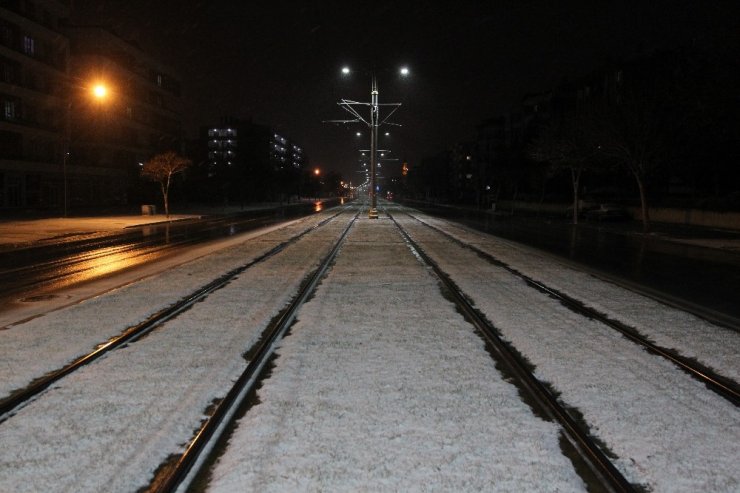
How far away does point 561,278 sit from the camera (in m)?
14.5

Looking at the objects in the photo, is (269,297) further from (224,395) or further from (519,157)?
(519,157)

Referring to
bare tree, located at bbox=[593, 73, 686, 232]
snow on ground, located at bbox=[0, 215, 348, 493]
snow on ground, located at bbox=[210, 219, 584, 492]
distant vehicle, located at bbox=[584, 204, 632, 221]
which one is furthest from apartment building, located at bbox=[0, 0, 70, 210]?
snow on ground, located at bbox=[210, 219, 584, 492]

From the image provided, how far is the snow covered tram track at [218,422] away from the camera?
4102 mm

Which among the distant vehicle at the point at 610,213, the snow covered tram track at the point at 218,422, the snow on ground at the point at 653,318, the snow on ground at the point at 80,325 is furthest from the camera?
the distant vehicle at the point at 610,213

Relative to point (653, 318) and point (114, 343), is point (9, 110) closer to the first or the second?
point (114, 343)

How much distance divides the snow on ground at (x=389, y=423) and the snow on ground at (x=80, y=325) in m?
2.50

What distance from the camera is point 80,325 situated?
29.1 feet

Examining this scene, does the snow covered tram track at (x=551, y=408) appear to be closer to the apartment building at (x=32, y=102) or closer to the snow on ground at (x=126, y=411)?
the snow on ground at (x=126, y=411)

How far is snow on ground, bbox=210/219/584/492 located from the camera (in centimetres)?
413

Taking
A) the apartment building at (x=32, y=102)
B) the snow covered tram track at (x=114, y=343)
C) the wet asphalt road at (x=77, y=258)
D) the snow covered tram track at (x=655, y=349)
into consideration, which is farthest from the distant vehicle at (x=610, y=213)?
the apartment building at (x=32, y=102)

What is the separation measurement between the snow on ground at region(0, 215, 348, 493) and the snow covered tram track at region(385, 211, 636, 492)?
296cm

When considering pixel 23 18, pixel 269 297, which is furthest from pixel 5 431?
pixel 23 18

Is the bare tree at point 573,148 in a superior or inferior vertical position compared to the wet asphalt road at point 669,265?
superior

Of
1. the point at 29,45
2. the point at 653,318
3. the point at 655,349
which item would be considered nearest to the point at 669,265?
the point at 653,318
